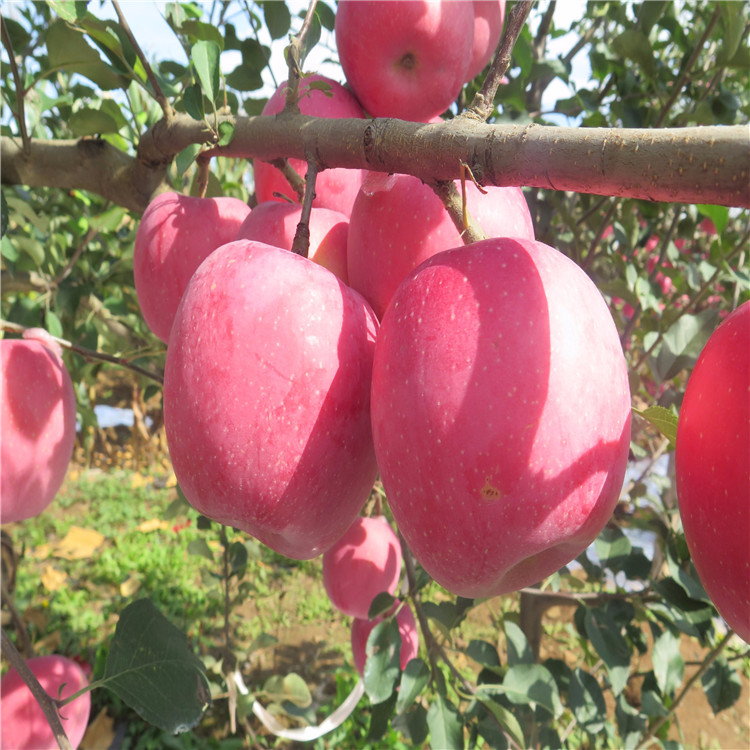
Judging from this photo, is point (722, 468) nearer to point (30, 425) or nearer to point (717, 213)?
point (717, 213)

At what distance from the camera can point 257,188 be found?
0.76 meters

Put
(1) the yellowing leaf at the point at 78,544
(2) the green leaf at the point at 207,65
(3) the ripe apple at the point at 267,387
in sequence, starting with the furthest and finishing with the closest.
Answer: (1) the yellowing leaf at the point at 78,544, (2) the green leaf at the point at 207,65, (3) the ripe apple at the point at 267,387

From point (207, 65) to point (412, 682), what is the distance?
2.68 feet

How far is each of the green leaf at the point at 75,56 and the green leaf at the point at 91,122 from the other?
0.05 metres

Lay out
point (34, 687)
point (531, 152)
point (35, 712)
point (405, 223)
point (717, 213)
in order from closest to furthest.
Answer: point (531, 152)
point (405, 223)
point (34, 687)
point (717, 213)
point (35, 712)

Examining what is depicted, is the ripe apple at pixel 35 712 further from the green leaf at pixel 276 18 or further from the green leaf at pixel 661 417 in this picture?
the green leaf at pixel 276 18

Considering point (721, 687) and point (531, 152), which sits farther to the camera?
point (721, 687)

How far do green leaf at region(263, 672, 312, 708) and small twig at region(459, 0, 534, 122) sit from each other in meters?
1.36

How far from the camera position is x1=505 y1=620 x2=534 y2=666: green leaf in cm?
103

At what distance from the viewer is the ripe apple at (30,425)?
770 mm

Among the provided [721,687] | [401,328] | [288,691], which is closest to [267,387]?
[401,328]

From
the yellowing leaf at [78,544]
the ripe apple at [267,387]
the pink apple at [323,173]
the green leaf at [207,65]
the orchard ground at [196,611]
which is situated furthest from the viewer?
the yellowing leaf at [78,544]

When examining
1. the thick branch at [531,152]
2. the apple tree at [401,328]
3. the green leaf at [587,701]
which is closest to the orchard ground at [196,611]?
the green leaf at [587,701]

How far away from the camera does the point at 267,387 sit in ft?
1.43
